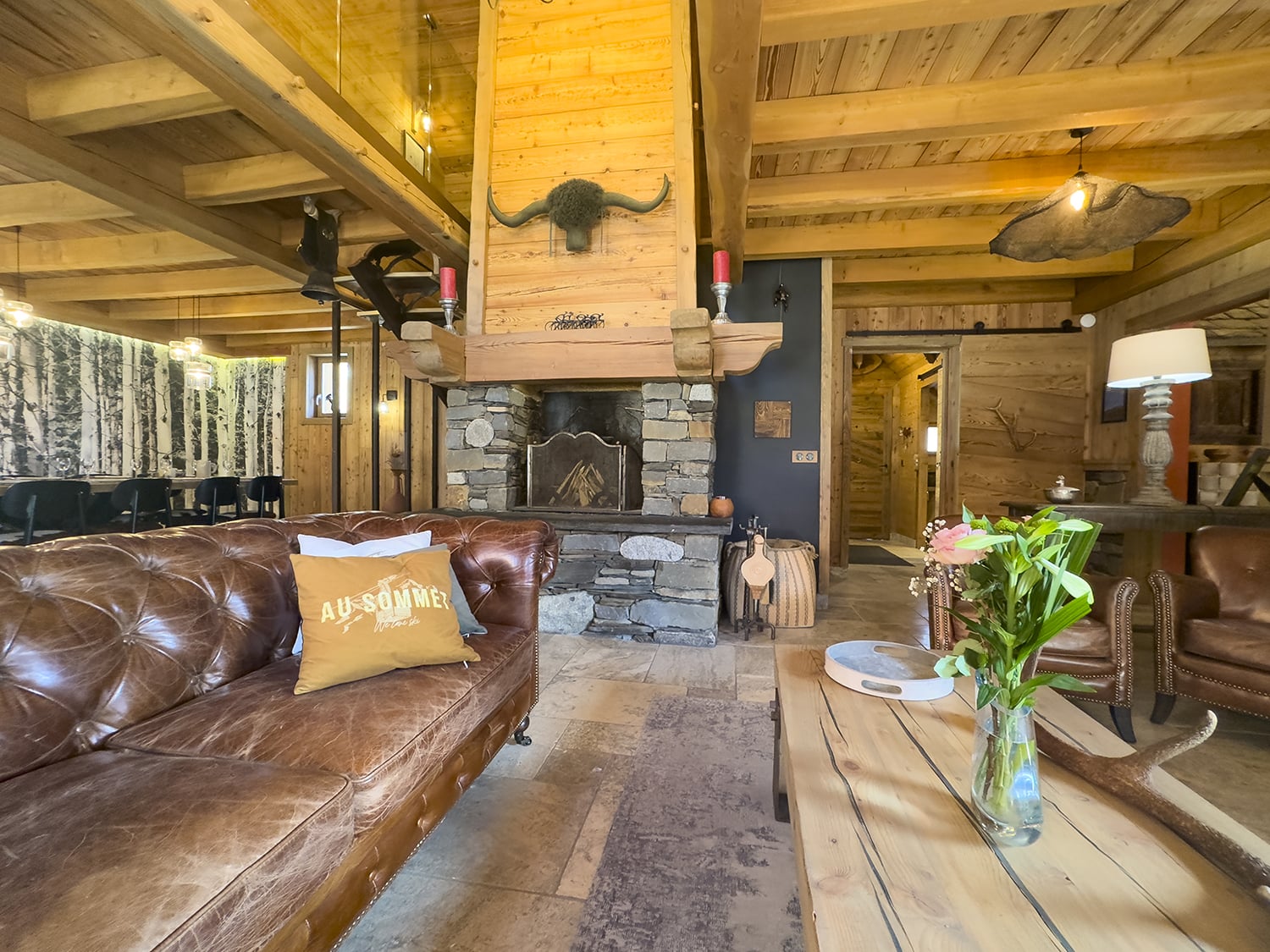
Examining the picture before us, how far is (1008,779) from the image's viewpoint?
0.81m

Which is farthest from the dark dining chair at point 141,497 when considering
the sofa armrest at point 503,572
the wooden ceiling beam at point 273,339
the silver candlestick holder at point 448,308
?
the sofa armrest at point 503,572

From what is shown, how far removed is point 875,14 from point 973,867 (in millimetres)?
2513

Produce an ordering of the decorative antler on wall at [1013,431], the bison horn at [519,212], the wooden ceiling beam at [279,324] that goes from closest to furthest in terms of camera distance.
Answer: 1. the bison horn at [519,212]
2. the decorative antler on wall at [1013,431]
3. the wooden ceiling beam at [279,324]

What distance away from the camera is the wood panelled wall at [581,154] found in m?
3.16

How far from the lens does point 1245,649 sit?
1933 millimetres

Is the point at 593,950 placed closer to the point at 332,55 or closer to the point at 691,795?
the point at 691,795

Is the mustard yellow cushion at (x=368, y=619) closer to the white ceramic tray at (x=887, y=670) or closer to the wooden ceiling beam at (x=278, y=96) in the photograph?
the white ceramic tray at (x=887, y=670)

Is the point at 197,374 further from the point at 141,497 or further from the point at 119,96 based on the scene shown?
the point at 119,96

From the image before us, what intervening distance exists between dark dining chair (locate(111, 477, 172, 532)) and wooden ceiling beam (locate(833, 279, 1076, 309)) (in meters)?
6.39

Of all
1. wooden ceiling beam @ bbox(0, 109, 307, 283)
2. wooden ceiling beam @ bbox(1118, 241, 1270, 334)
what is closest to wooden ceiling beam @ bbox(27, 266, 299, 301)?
wooden ceiling beam @ bbox(0, 109, 307, 283)

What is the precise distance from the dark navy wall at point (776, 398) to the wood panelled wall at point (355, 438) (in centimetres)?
417

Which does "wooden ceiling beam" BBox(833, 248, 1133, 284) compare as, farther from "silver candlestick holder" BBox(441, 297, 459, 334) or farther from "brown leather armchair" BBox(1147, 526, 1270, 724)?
"silver candlestick holder" BBox(441, 297, 459, 334)

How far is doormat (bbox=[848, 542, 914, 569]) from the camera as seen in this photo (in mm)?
5770

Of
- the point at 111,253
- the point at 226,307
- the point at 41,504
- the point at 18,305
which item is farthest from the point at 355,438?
the point at 41,504
